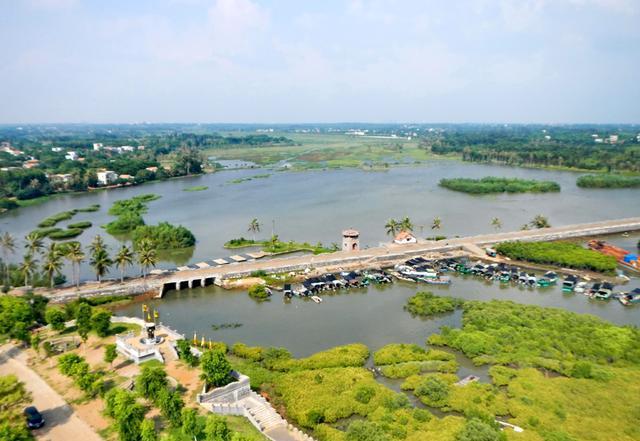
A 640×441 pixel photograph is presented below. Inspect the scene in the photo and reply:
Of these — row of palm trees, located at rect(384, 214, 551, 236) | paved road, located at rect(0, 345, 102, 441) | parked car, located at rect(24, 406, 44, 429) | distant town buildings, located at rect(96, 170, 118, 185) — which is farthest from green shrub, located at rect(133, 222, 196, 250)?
distant town buildings, located at rect(96, 170, 118, 185)

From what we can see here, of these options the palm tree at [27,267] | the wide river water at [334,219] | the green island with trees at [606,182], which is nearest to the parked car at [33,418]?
the wide river water at [334,219]

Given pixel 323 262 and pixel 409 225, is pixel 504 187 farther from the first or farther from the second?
pixel 323 262

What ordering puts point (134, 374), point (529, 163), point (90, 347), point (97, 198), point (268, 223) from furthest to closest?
point (529, 163) < point (97, 198) < point (268, 223) < point (90, 347) < point (134, 374)

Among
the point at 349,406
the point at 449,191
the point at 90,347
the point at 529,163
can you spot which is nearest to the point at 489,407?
the point at 349,406

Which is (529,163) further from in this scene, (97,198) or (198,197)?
(97,198)

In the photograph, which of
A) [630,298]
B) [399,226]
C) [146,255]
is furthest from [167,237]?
[630,298]

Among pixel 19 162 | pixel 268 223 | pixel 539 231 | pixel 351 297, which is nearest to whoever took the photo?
pixel 351 297

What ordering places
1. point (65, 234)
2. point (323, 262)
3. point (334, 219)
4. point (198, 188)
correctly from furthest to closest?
1. point (198, 188)
2. point (334, 219)
3. point (65, 234)
4. point (323, 262)
